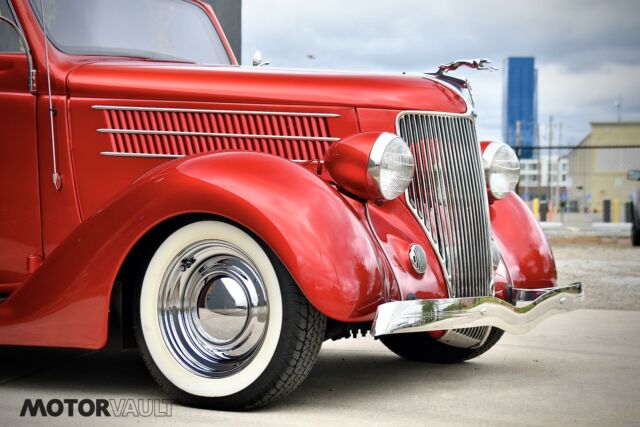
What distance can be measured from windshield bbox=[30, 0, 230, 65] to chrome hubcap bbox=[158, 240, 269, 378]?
1.43m

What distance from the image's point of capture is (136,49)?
16.1 feet

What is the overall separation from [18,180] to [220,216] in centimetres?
128

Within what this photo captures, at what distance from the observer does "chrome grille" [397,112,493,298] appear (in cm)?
421

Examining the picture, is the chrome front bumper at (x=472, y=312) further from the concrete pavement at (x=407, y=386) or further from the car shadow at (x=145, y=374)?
the car shadow at (x=145, y=374)

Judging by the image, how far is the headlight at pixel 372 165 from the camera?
388cm

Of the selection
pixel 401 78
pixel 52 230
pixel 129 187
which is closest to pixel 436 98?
pixel 401 78

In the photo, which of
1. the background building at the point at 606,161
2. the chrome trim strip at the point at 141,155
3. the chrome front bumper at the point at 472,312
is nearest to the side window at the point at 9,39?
the chrome trim strip at the point at 141,155

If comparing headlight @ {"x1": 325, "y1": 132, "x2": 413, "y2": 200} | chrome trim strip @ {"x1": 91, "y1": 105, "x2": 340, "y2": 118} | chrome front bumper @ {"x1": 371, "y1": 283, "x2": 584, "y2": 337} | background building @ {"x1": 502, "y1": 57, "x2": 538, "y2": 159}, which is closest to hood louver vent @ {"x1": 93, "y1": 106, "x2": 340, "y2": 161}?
chrome trim strip @ {"x1": 91, "y1": 105, "x2": 340, "y2": 118}

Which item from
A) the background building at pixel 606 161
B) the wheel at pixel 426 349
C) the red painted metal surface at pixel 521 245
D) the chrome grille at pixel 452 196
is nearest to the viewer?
the chrome grille at pixel 452 196

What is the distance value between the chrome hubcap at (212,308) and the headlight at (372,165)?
1.82 ft

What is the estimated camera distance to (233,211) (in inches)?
145

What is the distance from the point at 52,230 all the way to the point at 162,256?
Answer: 87cm

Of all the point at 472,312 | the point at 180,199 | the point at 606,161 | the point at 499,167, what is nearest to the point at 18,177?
the point at 180,199

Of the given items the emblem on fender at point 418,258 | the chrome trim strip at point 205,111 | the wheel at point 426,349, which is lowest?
the wheel at point 426,349
